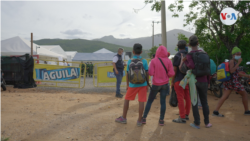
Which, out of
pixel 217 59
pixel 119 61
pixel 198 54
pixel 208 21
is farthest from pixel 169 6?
pixel 198 54

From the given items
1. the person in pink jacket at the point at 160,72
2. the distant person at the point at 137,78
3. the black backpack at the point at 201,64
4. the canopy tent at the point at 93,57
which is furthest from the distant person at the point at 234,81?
the canopy tent at the point at 93,57

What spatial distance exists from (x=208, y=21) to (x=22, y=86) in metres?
10.4

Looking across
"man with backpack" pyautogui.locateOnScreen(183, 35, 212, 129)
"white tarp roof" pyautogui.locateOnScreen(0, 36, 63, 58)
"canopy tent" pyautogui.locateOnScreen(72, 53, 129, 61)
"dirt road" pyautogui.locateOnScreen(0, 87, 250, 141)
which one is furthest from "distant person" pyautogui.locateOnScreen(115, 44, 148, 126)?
"canopy tent" pyautogui.locateOnScreen(72, 53, 129, 61)

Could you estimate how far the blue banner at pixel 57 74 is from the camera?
10188 mm

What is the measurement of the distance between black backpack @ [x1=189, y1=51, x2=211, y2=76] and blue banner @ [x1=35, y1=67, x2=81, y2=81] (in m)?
7.53

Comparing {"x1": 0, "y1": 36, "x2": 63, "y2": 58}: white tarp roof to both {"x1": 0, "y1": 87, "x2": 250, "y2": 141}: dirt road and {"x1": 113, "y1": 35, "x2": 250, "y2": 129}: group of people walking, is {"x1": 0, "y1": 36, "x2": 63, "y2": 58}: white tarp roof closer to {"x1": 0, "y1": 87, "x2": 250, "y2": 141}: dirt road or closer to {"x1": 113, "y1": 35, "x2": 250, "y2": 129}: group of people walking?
{"x1": 0, "y1": 87, "x2": 250, "y2": 141}: dirt road

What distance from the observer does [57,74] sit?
403 inches

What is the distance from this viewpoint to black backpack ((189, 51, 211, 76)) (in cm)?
370

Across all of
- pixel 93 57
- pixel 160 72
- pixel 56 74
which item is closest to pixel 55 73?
pixel 56 74

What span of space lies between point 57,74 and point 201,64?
8.27 m

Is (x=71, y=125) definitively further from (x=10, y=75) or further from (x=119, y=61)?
(x=10, y=75)

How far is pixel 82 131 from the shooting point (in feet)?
11.7

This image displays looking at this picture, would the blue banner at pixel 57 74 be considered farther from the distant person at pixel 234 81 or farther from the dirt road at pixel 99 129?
the distant person at pixel 234 81

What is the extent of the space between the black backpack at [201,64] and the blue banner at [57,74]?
7.53 m
